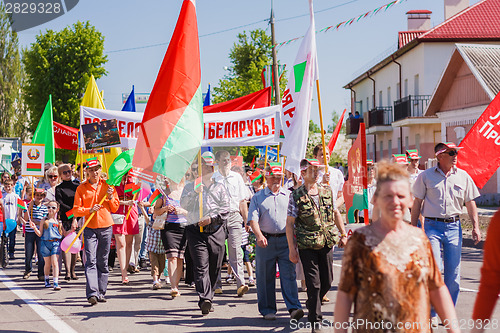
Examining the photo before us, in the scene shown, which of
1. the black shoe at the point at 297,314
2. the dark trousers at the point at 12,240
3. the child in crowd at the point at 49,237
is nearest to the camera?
the black shoe at the point at 297,314

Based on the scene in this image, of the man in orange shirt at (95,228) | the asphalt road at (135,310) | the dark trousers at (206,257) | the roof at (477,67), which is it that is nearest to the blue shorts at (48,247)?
the asphalt road at (135,310)

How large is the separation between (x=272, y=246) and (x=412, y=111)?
3383 centimetres

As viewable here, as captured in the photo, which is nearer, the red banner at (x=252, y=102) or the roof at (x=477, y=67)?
the red banner at (x=252, y=102)

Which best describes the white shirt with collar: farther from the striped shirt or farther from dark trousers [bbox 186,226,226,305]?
the striped shirt

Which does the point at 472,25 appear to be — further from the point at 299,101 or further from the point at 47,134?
the point at 299,101

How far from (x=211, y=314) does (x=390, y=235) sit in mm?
5128

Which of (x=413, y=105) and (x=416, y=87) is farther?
(x=416, y=87)

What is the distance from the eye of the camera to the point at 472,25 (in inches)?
1582

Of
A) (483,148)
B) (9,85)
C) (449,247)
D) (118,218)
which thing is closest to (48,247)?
(118,218)

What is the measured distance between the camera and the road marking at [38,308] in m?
8.05

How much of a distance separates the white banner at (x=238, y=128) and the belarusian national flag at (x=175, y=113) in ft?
9.71

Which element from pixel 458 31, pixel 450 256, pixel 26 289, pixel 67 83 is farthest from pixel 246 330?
pixel 67 83

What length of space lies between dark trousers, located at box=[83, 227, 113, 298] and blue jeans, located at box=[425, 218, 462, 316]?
4.38m

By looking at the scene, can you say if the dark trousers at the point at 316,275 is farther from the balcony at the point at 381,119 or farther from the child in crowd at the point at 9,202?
the balcony at the point at 381,119
